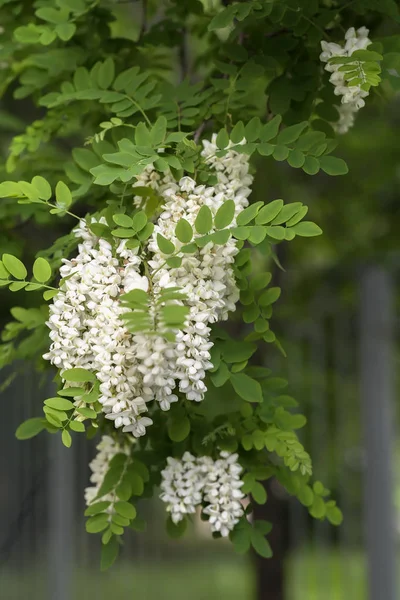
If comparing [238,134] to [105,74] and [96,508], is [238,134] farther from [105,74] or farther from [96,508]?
[96,508]

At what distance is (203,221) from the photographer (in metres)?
1.04

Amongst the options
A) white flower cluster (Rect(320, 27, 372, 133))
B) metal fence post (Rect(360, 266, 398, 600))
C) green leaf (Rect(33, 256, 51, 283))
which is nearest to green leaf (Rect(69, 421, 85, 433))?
green leaf (Rect(33, 256, 51, 283))

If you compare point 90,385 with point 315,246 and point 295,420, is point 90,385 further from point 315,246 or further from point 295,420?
point 315,246

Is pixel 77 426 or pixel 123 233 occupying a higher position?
pixel 123 233

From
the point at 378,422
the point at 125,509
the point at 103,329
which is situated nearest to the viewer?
the point at 103,329

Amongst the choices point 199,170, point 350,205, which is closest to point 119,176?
point 199,170

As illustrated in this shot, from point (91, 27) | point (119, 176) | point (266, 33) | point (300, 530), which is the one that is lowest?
point (300, 530)

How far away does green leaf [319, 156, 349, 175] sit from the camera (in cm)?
117

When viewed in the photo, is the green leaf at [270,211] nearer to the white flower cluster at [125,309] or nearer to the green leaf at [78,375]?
the white flower cluster at [125,309]

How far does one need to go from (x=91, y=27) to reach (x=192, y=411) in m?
0.90

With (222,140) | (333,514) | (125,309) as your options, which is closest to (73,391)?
(125,309)

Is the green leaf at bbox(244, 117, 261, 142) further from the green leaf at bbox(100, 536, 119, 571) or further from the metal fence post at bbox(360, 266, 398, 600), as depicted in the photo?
the metal fence post at bbox(360, 266, 398, 600)

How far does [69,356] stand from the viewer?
1.05m

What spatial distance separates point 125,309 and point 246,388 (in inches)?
11.4
